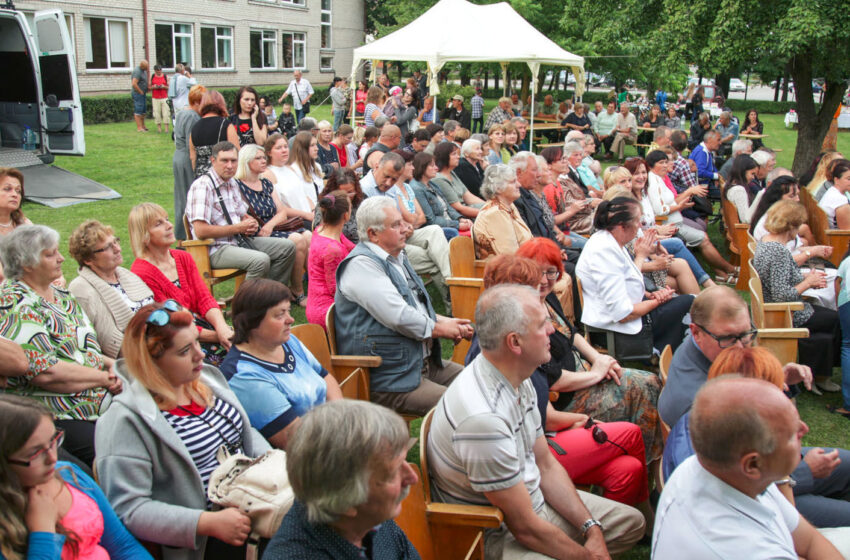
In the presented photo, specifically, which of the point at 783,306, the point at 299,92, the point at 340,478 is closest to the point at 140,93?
the point at 299,92

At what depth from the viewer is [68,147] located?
34.8ft

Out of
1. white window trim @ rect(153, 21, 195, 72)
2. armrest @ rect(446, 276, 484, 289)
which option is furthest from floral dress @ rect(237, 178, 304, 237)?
white window trim @ rect(153, 21, 195, 72)

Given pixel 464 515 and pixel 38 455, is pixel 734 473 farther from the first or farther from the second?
pixel 38 455

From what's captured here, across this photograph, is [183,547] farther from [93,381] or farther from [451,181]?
[451,181]

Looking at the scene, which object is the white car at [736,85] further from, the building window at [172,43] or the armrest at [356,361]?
the armrest at [356,361]

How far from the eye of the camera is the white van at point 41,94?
10.3 metres

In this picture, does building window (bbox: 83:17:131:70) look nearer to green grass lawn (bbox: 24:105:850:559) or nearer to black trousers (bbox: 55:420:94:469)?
green grass lawn (bbox: 24:105:850:559)

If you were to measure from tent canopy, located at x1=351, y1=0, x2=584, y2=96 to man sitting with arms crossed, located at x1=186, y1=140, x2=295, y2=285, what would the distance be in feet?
26.6

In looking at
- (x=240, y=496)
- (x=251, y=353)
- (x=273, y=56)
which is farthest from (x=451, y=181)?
(x=273, y=56)

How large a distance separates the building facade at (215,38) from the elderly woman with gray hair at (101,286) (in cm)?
1545

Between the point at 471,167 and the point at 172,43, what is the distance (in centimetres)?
2065

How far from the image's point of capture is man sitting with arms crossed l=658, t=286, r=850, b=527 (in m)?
2.91

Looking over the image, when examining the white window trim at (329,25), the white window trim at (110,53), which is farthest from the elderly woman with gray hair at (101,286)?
the white window trim at (329,25)

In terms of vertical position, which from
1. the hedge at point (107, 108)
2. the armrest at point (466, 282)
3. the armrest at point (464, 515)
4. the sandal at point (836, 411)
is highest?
the hedge at point (107, 108)
